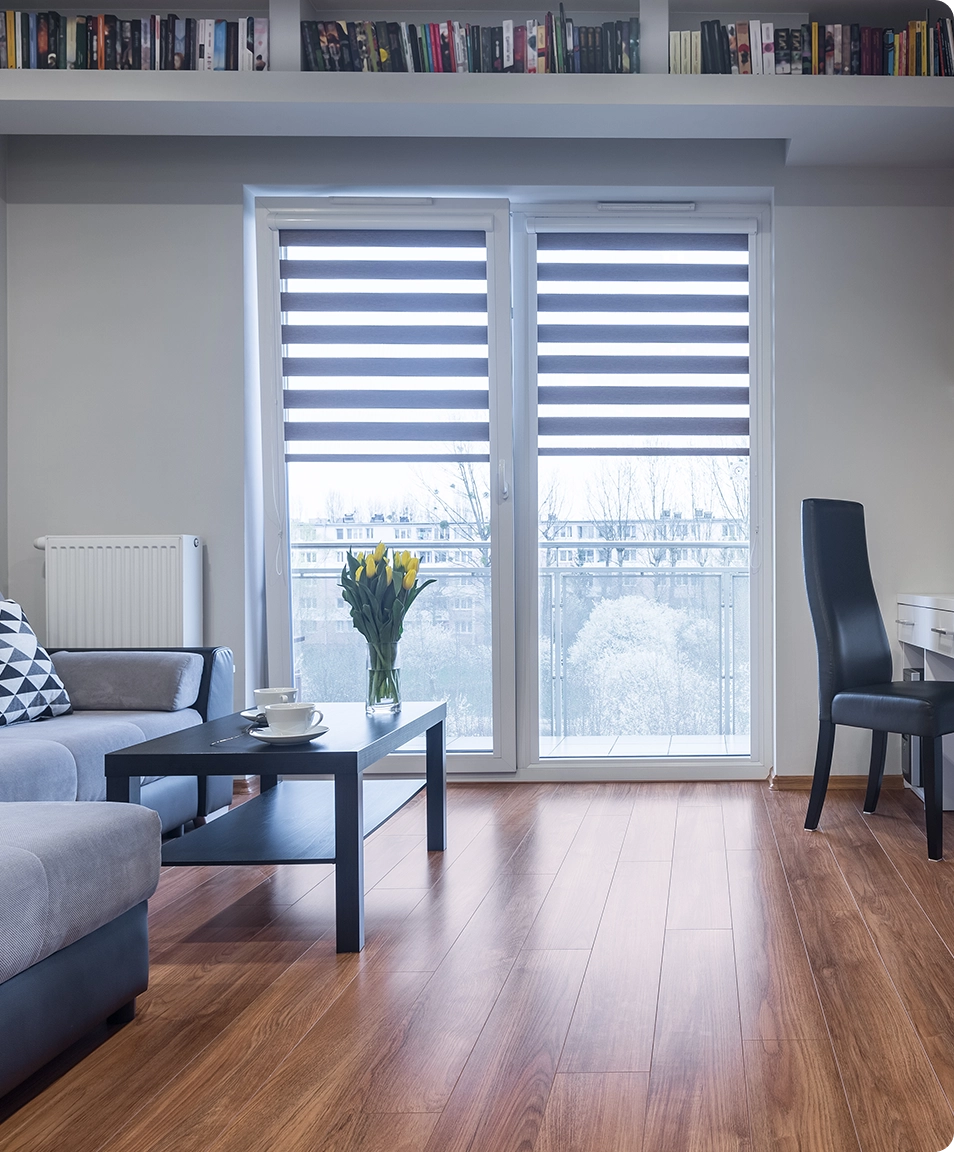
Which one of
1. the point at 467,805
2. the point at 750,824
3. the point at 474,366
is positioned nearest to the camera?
the point at 750,824

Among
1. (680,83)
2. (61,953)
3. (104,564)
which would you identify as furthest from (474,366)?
(61,953)

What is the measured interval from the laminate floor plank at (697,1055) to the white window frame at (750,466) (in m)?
1.96

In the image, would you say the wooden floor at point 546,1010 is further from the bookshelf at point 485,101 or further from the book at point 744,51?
the book at point 744,51

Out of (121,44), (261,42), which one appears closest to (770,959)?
(261,42)

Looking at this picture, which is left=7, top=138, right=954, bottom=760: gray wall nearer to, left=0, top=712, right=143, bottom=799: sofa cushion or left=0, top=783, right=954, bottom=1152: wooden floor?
left=0, top=712, right=143, bottom=799: sofa cushion

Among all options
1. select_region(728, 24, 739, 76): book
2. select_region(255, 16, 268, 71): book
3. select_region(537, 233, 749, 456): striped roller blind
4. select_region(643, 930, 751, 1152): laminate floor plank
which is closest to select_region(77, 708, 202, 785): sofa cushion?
select_region(643, 930, 751, 1152): laminate floor plank

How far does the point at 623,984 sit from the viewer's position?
7.21 ft

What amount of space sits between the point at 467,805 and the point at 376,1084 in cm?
229

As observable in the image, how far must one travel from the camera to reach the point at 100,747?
2.99 meters

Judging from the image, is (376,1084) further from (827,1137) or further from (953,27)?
(953,27)

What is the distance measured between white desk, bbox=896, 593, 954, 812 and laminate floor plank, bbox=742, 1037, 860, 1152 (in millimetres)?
2023

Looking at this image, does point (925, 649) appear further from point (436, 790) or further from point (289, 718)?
point (289, 718)

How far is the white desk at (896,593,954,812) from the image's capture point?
3.59 m

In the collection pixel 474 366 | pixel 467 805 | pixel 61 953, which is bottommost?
pixel 467 805
